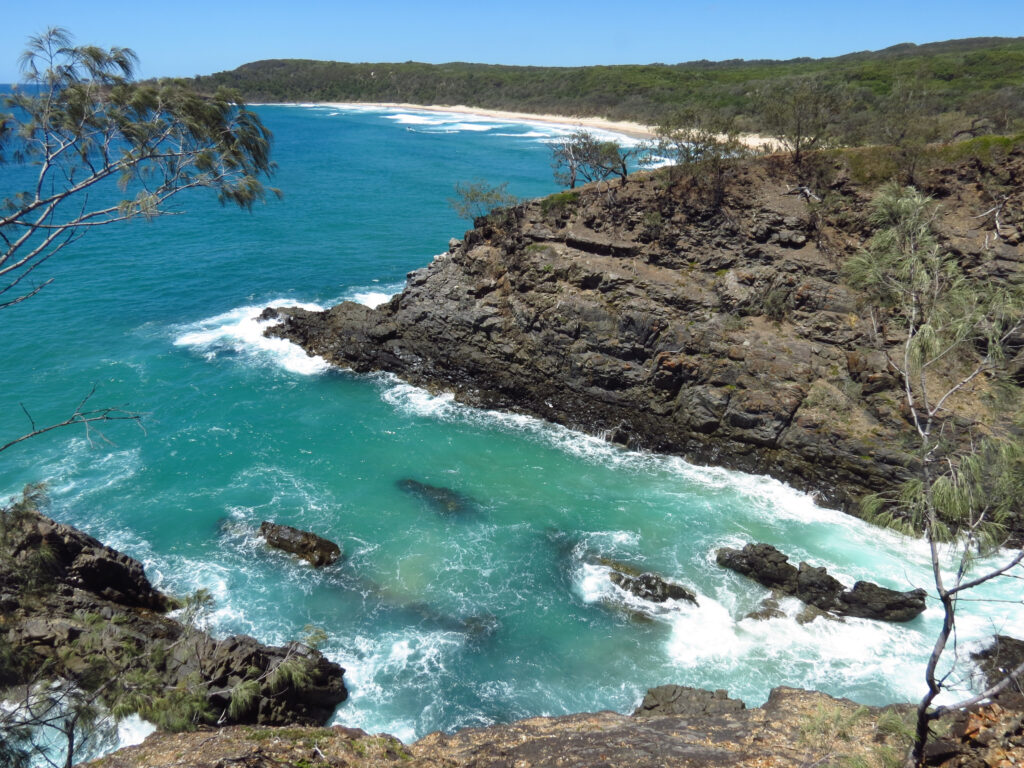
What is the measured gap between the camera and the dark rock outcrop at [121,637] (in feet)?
38.3

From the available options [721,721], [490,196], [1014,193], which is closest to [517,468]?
[721,721]

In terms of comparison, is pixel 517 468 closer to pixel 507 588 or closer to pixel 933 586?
pixel 507 588

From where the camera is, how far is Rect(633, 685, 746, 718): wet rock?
16.2m

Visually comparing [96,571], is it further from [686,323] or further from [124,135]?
[686,323]

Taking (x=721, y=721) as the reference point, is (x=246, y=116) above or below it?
above

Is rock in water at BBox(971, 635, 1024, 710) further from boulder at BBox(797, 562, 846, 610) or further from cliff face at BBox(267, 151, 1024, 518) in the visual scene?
cliff face at BBox(267, 151, 1024, 518)

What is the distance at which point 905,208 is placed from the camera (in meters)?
14.9

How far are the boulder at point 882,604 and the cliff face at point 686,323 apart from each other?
5.91 m

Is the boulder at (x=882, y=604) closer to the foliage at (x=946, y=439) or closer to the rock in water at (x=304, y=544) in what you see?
the foliage at (x=946, y=439)

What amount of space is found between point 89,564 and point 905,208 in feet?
84.8

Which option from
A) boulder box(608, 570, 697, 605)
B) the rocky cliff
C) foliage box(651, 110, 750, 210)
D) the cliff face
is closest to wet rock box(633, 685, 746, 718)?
the rocky cliff

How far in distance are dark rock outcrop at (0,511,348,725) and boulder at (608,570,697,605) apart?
10135 millimetres

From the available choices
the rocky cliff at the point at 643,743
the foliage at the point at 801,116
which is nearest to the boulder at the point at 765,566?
the rocky cliff at the point at 643,743

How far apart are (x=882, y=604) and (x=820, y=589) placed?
191 centimetres
